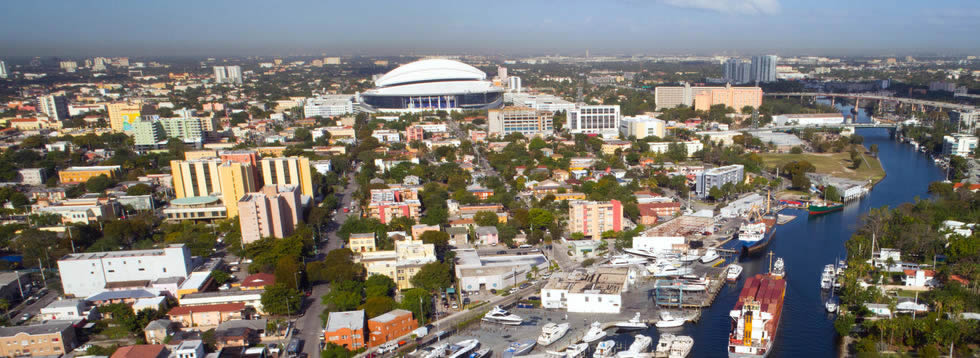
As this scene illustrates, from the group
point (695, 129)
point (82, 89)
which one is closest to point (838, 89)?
point (695, 129)

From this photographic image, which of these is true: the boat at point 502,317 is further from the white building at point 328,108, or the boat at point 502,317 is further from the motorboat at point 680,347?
the white building at point 328,108

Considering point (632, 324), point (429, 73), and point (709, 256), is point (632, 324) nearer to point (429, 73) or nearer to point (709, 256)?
point (709, 256)

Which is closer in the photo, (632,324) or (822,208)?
(632,324)

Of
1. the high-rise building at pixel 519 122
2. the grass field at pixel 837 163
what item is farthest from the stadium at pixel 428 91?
the grass field at pixel 837 163

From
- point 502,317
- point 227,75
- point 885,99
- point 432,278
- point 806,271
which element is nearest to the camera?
point 502,317

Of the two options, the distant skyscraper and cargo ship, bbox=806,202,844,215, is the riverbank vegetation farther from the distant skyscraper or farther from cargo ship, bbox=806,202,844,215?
the distant skyscraper

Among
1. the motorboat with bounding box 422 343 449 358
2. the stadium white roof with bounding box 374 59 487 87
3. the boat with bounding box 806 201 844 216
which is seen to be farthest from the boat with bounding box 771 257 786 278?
the stadium white roof with bounding box 374 59 487 87

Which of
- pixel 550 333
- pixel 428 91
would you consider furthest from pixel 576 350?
pixel 428 91
